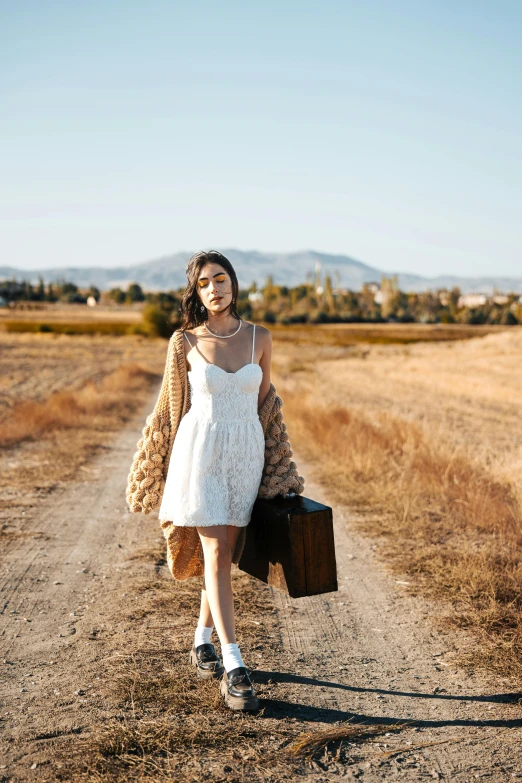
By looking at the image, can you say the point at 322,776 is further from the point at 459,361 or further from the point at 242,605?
the point at 459,361

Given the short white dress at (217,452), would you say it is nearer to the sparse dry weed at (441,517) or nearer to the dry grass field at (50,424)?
the sparse dry weed at (441,517)

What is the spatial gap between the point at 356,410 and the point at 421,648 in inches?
560

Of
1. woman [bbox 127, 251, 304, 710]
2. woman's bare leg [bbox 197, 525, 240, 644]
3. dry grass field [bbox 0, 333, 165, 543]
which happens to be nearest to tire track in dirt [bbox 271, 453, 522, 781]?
woman's bare leg [bbox 197, 525, 240, 644]

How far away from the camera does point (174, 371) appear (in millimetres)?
4691

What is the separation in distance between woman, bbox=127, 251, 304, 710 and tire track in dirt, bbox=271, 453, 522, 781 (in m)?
0.65

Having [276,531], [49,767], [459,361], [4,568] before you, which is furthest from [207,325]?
[459,361]

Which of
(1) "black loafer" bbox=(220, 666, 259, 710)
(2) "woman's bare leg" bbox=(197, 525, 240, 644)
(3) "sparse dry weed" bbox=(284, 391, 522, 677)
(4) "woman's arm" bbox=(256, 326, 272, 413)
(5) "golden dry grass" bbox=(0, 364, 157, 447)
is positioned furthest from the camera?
(5) "golden dry grass" bbox=(0, 364, 157, 447)

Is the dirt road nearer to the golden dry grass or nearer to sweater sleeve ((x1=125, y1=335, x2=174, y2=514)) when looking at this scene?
sweater sleeve ((x1=125, y1=335, x2=174, y2=514))

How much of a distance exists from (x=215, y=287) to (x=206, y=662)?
2.03m

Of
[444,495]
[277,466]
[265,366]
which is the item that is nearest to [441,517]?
[444,495]

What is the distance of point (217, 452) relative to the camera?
4520 millimetres

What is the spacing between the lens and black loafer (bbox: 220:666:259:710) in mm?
4180

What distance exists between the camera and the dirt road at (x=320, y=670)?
382 cm

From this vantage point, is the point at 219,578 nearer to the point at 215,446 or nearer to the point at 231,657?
the point at 231,657
